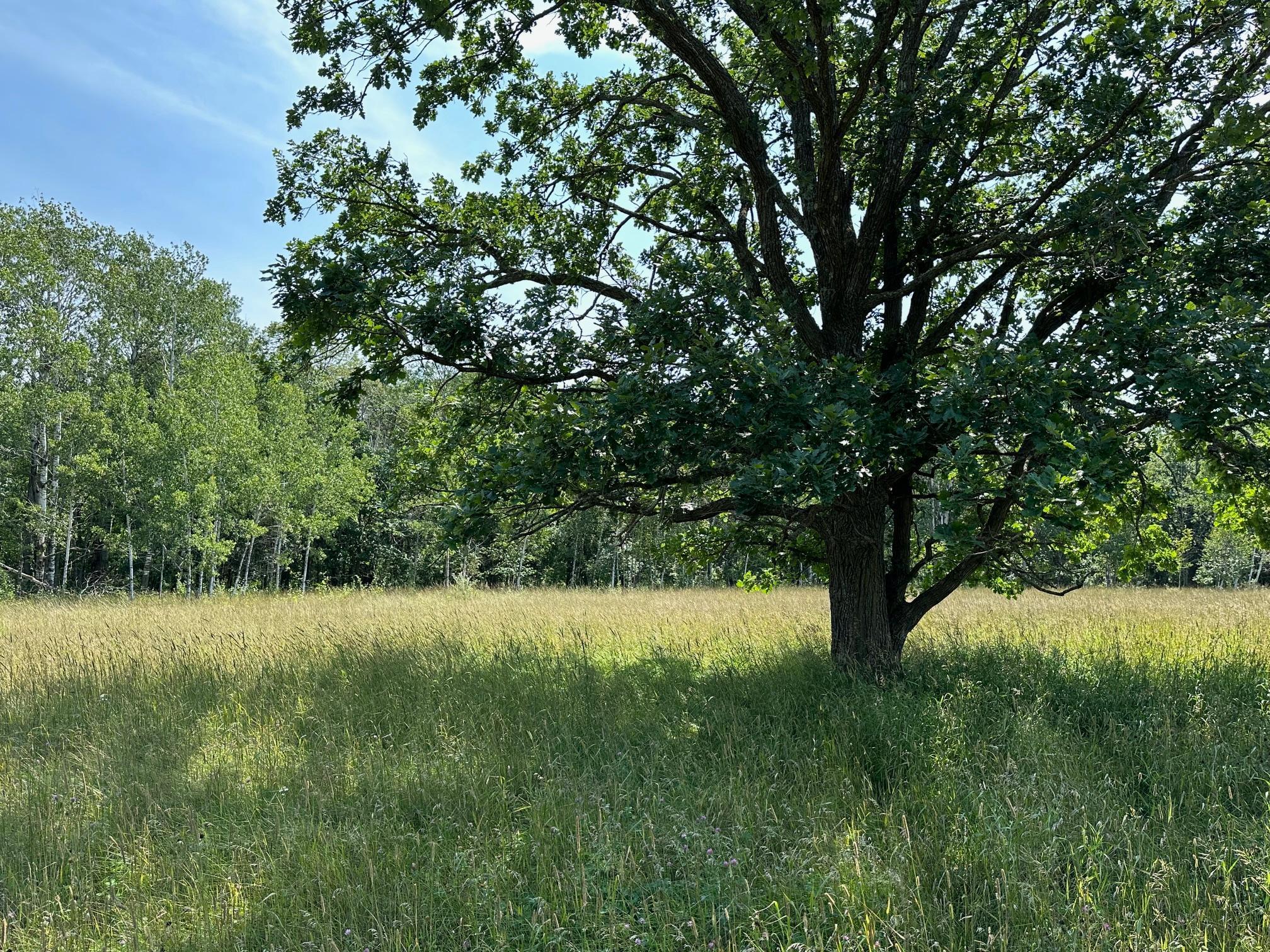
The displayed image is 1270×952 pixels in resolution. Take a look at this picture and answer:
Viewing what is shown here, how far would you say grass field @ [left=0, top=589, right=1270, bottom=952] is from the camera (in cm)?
291

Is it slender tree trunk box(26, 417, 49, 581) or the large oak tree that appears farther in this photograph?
slender tree trunk box(26, 417, 49, 581)

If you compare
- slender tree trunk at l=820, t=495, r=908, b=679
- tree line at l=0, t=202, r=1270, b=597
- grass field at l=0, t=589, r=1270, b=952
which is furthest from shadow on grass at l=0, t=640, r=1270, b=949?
tree line at l=0, t=202, r=1270, b=597

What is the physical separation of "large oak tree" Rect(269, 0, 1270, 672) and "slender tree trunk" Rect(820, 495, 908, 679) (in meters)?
0.03

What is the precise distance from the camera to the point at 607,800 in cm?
407

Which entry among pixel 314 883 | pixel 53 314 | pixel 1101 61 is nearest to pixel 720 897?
pixel 314 883

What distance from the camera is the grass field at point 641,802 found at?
2.91m

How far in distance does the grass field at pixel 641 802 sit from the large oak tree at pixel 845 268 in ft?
4.76

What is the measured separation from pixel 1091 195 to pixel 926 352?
192cm

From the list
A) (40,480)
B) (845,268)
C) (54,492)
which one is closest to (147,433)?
(40,480)

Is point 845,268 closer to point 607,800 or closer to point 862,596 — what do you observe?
point 862,596

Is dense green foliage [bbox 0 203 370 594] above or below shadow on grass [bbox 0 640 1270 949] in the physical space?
above

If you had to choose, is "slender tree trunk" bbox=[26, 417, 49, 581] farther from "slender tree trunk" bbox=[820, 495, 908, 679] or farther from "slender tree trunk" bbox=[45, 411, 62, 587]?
"slender tree trunk" bbox=[820, 495, 908, 679]

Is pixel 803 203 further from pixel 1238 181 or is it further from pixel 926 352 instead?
pixel 1238 181

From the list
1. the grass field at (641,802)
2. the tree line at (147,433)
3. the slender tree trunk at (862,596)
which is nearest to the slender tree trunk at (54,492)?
the tree line at (147,433)
